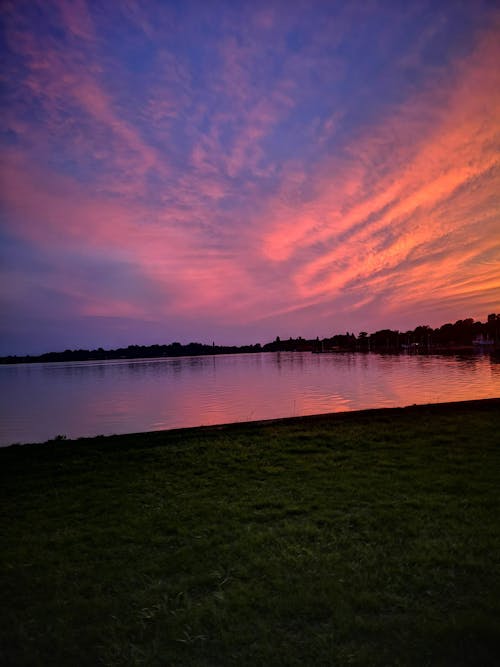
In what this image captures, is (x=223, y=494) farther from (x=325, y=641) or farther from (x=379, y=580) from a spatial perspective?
(x=325, y=641)

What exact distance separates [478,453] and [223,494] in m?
6.85

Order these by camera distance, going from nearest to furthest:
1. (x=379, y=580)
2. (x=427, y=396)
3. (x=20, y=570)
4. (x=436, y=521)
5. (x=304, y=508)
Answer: (x=379, y=580) < (x=20, y=570) < (x=436, y=521) < (x=304, y=508) < (x=427, y=396)

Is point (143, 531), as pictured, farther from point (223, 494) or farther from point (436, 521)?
point (436, 521)

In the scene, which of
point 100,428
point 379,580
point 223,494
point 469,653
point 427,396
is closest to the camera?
point 469,653

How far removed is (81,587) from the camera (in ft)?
17.3

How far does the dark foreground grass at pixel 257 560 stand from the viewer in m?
4.19

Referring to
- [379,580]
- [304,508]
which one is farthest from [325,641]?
[304,508]

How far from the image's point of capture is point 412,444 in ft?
40.2

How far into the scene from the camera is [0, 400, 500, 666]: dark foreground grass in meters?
4.19

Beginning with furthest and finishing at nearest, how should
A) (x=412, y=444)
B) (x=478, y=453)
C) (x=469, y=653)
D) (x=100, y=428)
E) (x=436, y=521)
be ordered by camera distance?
(x=100, y=428) → (x=412, y=444) → (x=478, y=453) → (x=436, y=521) → (x=469, y=653)

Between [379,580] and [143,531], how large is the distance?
384 cm

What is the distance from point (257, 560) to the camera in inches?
226

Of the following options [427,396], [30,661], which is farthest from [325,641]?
[427,396]

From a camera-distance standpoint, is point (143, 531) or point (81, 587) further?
point (143, 531)
